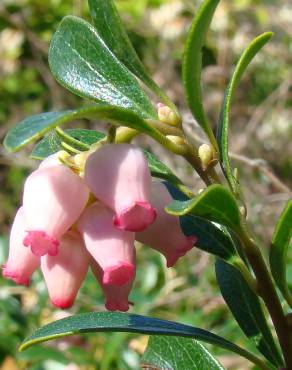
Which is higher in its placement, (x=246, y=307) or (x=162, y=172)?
(x=162, y=172)

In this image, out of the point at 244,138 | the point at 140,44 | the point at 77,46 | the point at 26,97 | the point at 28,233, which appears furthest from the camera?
the point at 26,97

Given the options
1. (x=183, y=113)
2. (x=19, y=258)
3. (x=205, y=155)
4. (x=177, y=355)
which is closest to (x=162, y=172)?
(x=205, y=155)

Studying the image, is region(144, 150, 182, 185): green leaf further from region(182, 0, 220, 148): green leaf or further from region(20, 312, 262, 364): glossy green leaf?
region(20, 312, 262, 364): glossy green leaf

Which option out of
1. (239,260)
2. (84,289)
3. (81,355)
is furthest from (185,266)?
(239,260)

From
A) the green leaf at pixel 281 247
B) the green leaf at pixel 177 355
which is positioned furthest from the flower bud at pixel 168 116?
the green leaf at pixel 177 355

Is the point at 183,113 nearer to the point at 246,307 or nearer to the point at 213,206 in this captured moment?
the point at 246,307

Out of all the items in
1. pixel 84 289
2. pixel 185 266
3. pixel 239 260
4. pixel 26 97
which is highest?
pixel 239 260

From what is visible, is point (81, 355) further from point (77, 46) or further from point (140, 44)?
point (140, 44)
